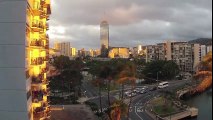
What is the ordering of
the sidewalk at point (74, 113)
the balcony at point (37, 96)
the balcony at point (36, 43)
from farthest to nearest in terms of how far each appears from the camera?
the sidewalk at point (74, 113)
the balcony at point (37, 96)
the balcony at point (36, 43)

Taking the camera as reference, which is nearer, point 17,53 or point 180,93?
point 17,53

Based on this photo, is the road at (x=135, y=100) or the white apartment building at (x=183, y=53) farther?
the white apartment building at (x=183, y=53)

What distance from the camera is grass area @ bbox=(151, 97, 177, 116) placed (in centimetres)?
6509

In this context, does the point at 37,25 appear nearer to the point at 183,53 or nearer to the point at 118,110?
the point at 118,110

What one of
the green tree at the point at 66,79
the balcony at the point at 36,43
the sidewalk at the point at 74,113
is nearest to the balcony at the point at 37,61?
the balcony at the point at 36,43

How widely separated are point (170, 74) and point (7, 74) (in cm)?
10321

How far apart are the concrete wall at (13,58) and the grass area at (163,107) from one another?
127 ft

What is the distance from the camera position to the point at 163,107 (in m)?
67.8

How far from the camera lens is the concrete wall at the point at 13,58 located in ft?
87.0

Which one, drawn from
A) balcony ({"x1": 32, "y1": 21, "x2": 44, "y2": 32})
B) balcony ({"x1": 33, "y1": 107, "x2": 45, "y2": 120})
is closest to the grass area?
balcony ({"x1": 33, "y1": 107, "x2": 45, "y2": 120})

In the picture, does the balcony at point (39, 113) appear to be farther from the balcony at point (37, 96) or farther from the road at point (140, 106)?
the road at point (140, 106)

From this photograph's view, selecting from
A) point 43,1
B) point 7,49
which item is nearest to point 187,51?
point 43,1

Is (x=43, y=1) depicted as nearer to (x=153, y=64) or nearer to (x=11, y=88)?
(x=11, y=88)

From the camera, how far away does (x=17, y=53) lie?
26844 millimetres
